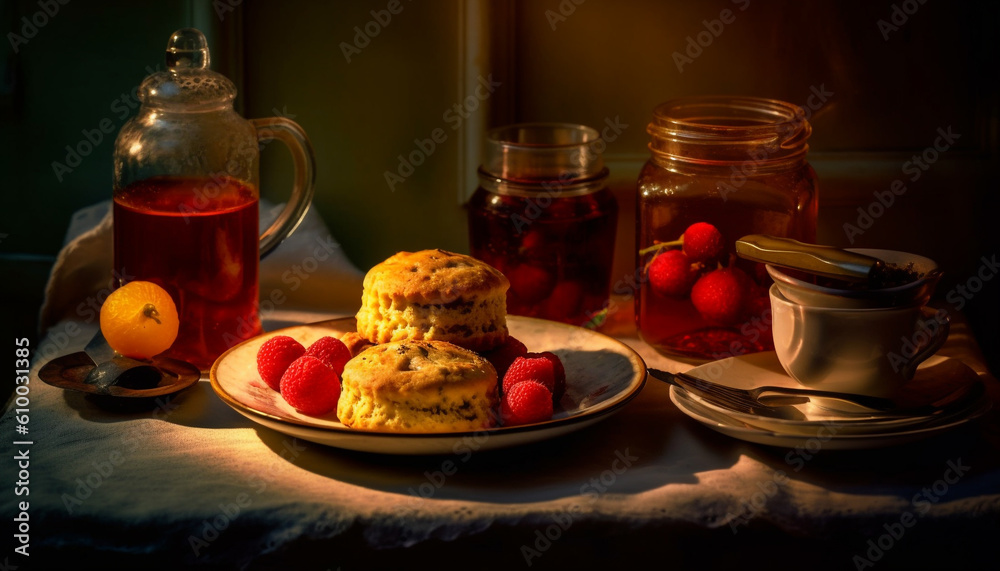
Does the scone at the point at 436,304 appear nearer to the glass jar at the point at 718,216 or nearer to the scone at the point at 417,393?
the scone at the point at 417,393

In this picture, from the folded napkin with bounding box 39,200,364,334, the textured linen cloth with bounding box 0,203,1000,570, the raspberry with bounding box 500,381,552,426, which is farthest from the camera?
the folded napkin with bounding box 39,200,364,334

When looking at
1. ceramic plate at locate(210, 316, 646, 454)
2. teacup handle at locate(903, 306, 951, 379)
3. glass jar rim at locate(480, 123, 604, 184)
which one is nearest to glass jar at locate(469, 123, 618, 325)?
glass jar rim at locate(480, 123, 604, 184)

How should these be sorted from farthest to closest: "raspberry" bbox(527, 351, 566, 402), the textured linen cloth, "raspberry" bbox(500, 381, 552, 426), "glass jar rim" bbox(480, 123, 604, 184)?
"glass jar rim" bbox(480, 123, 604, 184) < "raspberry" bbox(527, 351, 566, 402) < "raspberry" bbox(500, 381, 552, 426) < the textured linen cloth

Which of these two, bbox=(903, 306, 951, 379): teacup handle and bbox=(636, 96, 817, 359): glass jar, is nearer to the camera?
A: bbox=(903, 306, 951, 379): teacup handle

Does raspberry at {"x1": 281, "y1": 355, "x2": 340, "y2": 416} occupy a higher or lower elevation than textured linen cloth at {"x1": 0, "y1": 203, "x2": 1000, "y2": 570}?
higher

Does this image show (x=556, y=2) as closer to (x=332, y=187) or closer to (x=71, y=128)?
(x=332, y=187)

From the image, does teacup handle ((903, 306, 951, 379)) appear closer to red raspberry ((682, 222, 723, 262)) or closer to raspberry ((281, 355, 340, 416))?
red raspberry ((682, 222, 723, 262))

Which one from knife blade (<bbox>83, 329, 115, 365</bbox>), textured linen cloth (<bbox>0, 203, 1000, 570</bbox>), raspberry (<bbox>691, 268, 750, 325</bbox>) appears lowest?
textured linen cloth (<bbox>0, 203, 1000, 570</bbox>)

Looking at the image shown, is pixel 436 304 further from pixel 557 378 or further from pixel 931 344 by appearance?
pixel 931 344
